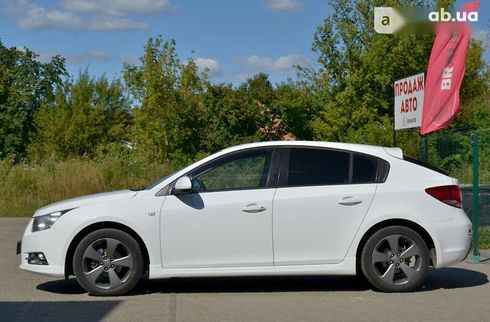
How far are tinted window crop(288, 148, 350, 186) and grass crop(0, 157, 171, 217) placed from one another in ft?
38.9

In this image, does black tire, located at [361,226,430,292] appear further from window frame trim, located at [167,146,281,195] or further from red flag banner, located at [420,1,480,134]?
red flag banner, located at [420,1,480,134]

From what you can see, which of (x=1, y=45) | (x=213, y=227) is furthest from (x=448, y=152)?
(x=1, y=45)

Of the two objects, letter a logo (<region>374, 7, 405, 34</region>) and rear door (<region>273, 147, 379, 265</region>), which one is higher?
letter a logo (<region>374, 7, 405, 34</region>)

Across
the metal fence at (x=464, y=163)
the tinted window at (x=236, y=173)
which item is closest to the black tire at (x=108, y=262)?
the tinted window at (x=236, y=173)

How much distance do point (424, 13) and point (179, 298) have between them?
32.6 ft

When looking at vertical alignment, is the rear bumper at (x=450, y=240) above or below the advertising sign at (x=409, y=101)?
below

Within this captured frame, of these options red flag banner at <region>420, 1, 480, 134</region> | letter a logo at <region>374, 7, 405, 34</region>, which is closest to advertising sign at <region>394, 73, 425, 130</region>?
red flag banner at <region>420, 1, 480, 134</region>

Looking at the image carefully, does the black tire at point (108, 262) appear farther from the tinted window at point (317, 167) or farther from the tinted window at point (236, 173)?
the tinted window at point (317, 167)

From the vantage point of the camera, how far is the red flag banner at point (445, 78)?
1194 centimetres

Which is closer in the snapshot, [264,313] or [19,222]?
[264,313]

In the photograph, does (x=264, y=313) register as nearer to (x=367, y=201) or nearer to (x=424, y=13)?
(x=367, y=201)

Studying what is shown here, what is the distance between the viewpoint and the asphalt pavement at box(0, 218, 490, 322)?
281 inches

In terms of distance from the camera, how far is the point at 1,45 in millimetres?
70625

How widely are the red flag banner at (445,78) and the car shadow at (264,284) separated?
126 inches
